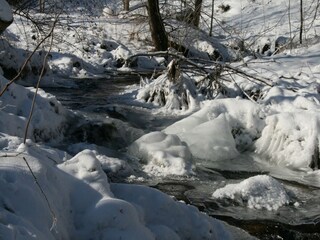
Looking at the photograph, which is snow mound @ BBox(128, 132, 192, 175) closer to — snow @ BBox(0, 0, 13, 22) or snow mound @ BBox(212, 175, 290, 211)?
snow mound @ BBox(212, 175, 290, 211)

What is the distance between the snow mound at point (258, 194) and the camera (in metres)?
4.11

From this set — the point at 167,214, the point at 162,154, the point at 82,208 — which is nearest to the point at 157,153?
the point at 162,154

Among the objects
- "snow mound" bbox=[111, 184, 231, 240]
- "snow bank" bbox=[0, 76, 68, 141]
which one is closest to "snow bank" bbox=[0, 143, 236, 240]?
"snow mound" bbox=[111, 184, 231, 240]

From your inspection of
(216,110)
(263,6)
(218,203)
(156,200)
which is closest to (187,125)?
(216,110)

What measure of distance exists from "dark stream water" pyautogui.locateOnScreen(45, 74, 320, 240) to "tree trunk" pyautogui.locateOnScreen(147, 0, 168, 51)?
105 inches

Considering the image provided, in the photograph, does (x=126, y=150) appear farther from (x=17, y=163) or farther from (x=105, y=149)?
(x=17, y=163)

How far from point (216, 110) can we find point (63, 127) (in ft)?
6.86

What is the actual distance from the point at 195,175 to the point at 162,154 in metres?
0.47

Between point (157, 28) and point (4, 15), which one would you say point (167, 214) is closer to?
point (4, 15)

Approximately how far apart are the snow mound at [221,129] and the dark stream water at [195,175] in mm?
225

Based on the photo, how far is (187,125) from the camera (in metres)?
6.38

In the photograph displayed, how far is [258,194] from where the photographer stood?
4.20 metres

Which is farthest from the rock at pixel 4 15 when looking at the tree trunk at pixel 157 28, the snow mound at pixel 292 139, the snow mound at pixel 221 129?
the tree trunk at pixel 157 28

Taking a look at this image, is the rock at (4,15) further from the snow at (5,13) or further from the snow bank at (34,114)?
the snow bank at (34,114)
